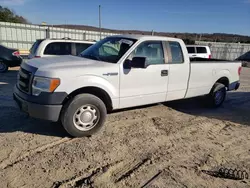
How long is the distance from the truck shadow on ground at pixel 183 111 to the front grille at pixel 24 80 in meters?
0.86

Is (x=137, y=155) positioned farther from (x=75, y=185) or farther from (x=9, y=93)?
(x=9, y=93)

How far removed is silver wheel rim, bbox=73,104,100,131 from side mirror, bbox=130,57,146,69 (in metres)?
1.09

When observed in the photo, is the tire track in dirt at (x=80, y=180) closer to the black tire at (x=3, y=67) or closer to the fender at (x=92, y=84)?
the fender at (x=92, y=84)

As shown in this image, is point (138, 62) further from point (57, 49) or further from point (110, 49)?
point (57, 49)

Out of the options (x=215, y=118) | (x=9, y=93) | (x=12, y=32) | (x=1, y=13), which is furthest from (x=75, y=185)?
(x=1, y=13)

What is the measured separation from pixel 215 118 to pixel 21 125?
14.6 ft

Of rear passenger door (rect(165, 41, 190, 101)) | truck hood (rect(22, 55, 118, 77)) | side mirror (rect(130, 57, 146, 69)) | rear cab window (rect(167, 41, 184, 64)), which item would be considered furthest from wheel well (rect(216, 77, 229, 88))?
truck hood (rect(22, 55, 118, 77))

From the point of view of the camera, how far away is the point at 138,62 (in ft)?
13.3

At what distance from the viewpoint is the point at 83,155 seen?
11.0 feet

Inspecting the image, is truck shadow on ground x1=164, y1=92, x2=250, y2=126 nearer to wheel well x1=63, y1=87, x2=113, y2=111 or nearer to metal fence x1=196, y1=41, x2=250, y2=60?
wheel well x1=63, y1=87, x2=113, y2=111

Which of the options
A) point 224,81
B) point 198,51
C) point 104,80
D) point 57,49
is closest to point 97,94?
point 104,80

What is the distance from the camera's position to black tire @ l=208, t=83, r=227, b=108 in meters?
6.04

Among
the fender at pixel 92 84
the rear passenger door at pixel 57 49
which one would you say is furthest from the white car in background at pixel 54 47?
the fender at pixel 92 84

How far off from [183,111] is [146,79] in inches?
76.9
